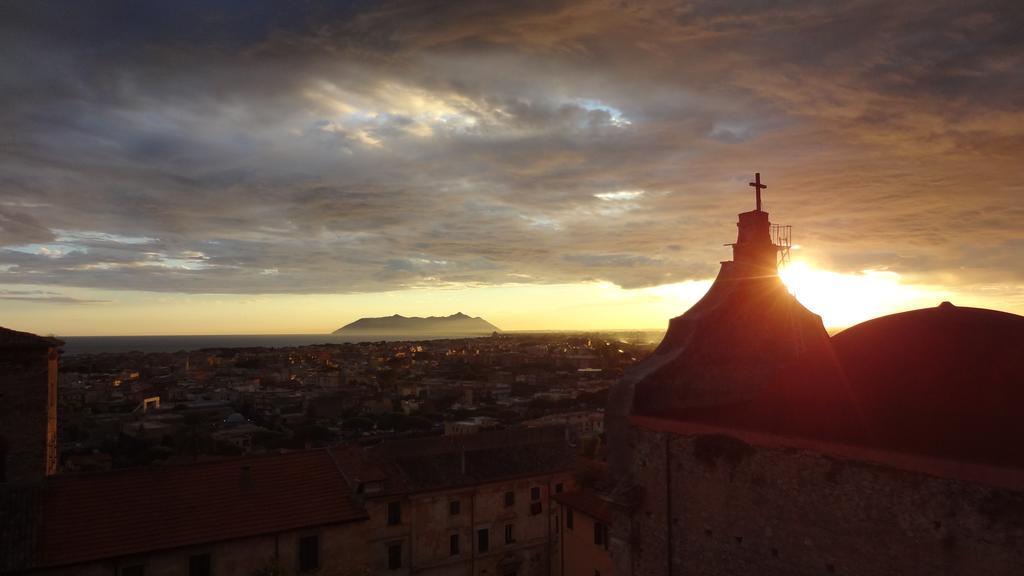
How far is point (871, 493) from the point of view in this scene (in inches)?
342

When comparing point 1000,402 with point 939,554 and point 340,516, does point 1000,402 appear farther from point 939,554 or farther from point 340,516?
point 340,516

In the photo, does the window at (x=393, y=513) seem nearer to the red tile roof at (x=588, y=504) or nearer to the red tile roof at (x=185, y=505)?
the red tile roof at (x=185, y=505)

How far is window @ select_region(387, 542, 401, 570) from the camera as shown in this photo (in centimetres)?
2517

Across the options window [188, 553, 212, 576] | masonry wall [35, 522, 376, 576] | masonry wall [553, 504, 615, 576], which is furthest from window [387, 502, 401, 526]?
window [188, 553, 212, 576]

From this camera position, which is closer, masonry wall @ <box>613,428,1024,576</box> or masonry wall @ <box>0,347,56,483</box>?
masonry wall @ <box>613,428,1024,576</box>

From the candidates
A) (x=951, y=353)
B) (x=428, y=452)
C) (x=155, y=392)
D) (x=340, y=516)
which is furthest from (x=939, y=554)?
(x=155, y=392)

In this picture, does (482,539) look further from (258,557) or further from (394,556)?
(258,557)

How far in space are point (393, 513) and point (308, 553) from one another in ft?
20.8

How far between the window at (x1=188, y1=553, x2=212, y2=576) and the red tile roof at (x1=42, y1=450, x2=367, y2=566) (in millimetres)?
463

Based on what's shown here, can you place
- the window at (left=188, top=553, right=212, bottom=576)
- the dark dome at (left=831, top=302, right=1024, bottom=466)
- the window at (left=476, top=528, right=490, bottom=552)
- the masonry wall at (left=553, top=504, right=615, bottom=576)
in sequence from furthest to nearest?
1. the window at (left=476, top=528, right=490, bottom=552)
2. the masonry wall at (left=553, top=504, right=615, bottom=576)
3. the window at (left=188, top=553, right=212, bottom=576)
4. the dark dome at (left=831, top=302, right=1024, bottom=466)

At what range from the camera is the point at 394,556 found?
83.2 feet

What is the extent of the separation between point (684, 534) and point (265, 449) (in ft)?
172

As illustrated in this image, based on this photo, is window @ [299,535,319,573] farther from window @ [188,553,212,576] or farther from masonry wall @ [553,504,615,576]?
masonry wall @ [553,504,615,576]

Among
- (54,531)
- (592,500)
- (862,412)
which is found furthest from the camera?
(592,500)
